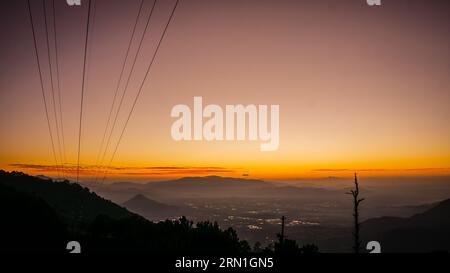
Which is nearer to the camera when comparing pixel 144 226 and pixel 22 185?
pixel 144 226
